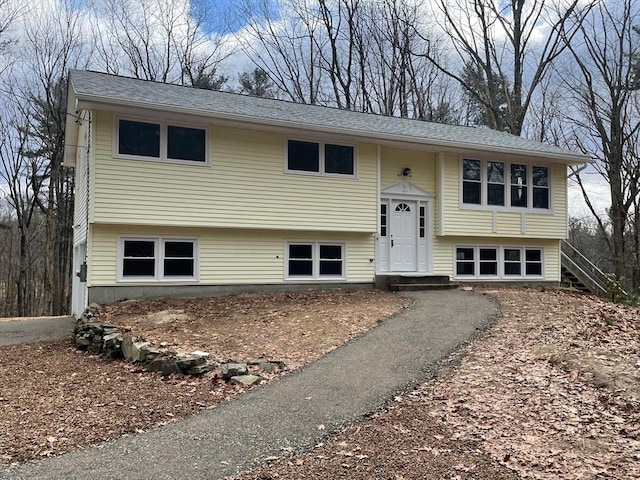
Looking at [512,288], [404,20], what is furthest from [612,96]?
[512,288]

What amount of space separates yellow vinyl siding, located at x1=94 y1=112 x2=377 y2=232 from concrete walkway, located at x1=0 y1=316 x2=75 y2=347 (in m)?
2.65

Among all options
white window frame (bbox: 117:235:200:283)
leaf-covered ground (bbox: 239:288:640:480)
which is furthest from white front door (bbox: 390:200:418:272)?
leaf-covered ground (bbox: 239:288:640:480)

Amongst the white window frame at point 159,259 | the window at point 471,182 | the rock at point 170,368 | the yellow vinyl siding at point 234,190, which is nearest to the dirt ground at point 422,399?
the rock at point 170,368

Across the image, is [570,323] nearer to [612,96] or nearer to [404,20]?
[612,96]

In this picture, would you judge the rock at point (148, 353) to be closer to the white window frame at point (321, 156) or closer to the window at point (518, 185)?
the white window frame at point (321, 156)

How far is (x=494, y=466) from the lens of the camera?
399 cm

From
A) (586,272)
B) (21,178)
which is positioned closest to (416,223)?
(586,272)

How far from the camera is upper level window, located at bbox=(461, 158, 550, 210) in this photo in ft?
49.0

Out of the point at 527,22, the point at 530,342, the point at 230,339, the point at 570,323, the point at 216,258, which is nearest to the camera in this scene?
the point at 530,342

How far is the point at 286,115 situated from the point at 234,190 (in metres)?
2.51

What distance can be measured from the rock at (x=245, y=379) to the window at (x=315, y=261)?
22.0 feet

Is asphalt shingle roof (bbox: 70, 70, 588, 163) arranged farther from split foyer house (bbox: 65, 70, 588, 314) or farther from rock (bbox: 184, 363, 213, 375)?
rock (bbox: 184, 363, 213, 375)

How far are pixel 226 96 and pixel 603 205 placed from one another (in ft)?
73.4

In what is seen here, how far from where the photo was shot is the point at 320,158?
13.2 meters
